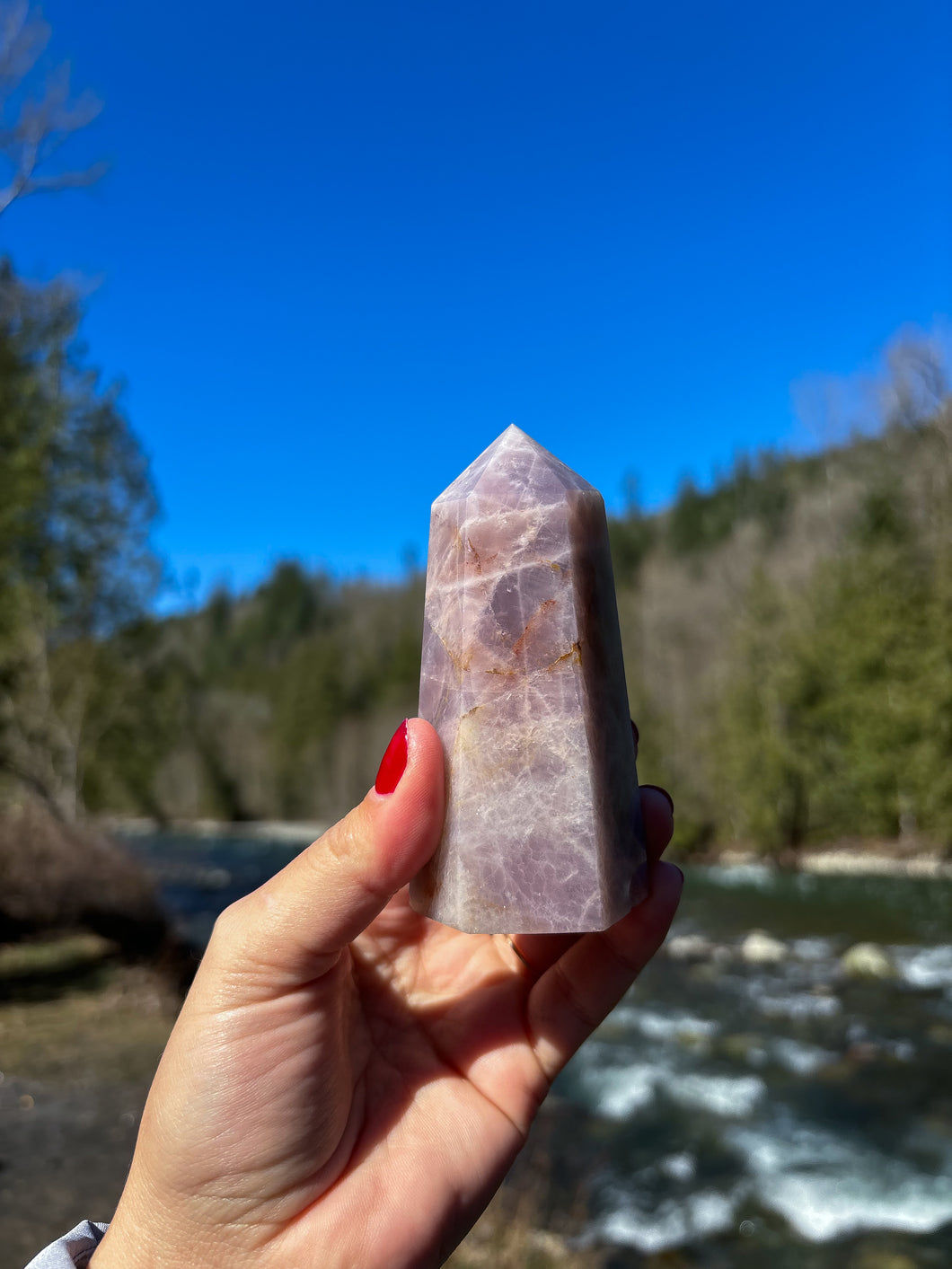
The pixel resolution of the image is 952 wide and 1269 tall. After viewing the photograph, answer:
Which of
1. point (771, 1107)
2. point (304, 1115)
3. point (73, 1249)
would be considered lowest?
point (771, 1107)

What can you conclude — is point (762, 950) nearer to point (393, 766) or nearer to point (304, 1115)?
point (304, 1115)

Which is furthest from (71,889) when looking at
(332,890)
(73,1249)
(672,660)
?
(672,660)

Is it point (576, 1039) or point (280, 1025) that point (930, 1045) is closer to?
point (576, 1039)

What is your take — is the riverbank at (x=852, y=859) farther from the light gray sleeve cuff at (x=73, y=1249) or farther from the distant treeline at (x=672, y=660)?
the light gray sleeve cuff at (x=73, y=1249)

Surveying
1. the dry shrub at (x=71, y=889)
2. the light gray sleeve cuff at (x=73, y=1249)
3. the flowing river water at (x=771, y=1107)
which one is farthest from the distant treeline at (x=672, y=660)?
the light gray sleeve cuff at (x=73, y=1249)

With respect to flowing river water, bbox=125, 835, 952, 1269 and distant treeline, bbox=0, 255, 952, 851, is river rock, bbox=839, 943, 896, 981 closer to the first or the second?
flowing river water, bbox=125, 835, 952, 1269

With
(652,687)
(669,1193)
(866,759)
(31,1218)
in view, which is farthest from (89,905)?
(652,687)

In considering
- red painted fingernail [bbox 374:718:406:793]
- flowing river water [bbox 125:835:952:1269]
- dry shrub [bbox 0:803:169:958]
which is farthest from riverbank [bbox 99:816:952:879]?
red painted fingernail [bbox 374:718:406:793]
